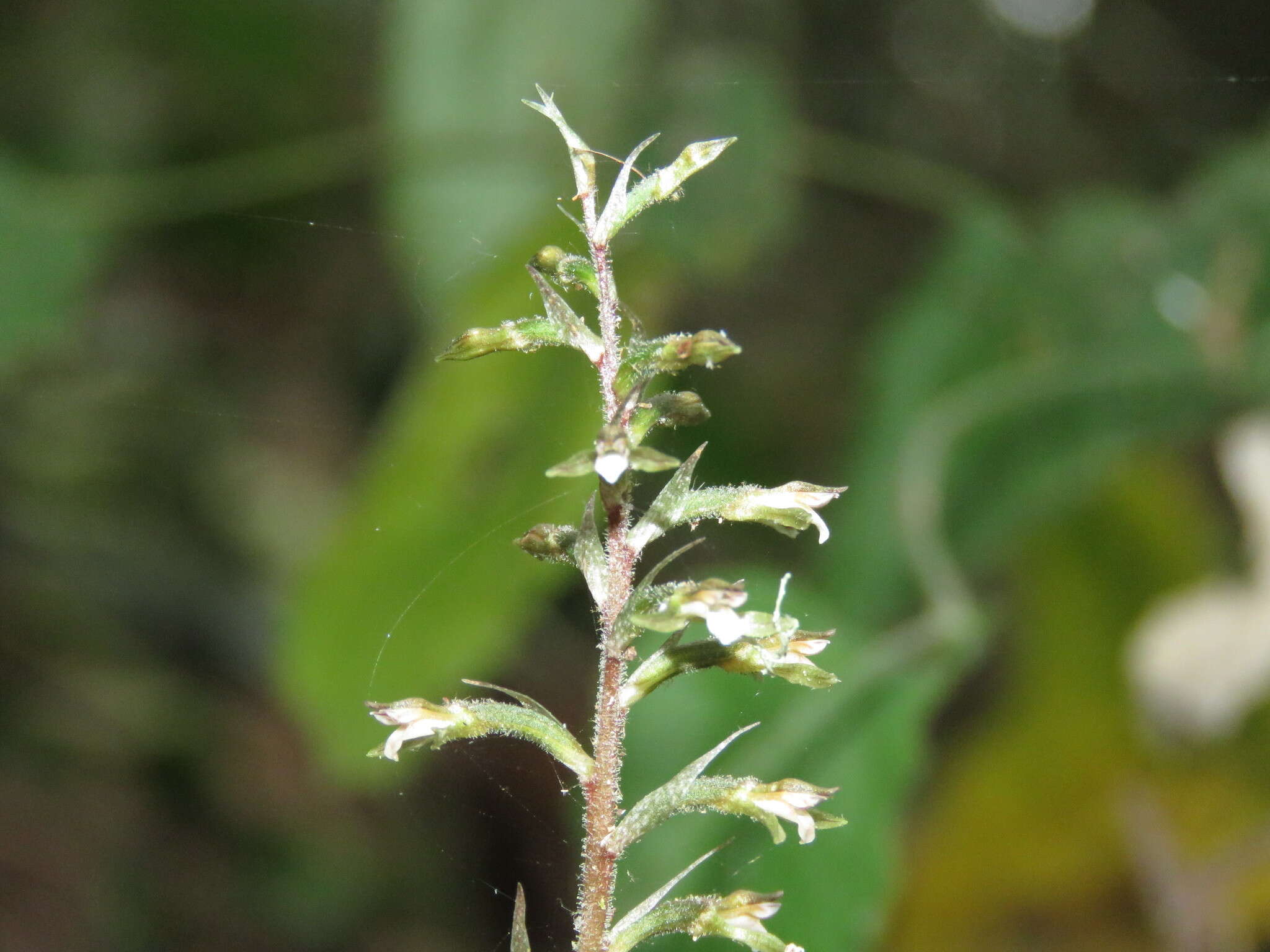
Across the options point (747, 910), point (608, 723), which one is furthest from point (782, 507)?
point (747, 910)

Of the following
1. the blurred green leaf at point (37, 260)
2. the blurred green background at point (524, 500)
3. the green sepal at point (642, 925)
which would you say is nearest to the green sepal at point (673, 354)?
the green sepal at point (642, 925)

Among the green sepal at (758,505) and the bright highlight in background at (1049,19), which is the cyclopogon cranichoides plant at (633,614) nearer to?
the green sepal at (758,505)

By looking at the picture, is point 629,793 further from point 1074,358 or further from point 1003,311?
point 1003,311

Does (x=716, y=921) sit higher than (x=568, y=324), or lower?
lower

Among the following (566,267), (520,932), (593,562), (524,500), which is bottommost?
(520,932)

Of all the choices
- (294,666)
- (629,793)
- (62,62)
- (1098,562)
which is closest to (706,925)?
(629,793)

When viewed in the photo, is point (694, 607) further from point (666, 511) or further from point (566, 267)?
point (566, 267)
